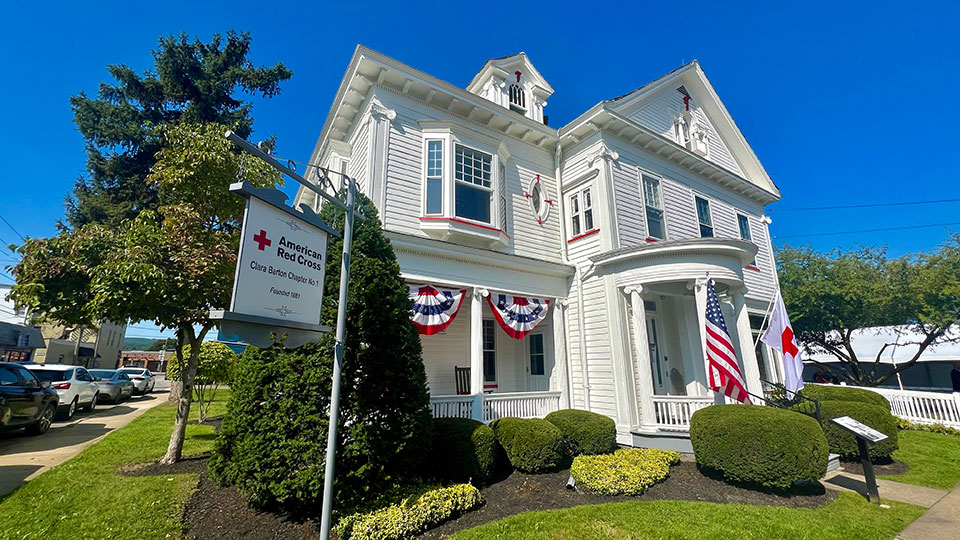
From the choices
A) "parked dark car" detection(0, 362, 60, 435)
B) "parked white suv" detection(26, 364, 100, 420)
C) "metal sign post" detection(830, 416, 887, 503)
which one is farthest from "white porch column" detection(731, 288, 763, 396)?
"parked white suv" detection(26, 364, 100, 420)

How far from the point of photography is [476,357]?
908cm

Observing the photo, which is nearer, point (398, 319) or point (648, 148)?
point (398, 319)

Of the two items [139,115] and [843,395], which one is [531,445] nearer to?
[843,395]

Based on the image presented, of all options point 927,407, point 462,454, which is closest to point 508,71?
point 462,454

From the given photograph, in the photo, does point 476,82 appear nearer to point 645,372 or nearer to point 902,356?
point 645,372

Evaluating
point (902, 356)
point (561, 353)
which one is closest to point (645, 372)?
point (561, 353)

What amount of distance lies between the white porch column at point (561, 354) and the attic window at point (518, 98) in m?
6.50

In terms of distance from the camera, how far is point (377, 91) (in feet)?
31.8

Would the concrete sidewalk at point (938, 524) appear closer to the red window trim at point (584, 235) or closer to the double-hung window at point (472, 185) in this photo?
the red window trim at point (584, 235)

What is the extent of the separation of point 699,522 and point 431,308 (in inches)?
235

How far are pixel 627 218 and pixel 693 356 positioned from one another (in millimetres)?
4469

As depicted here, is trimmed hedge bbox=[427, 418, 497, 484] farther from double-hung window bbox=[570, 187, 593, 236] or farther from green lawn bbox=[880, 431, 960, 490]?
green lawn bbox=[880, 431, 960, 490]

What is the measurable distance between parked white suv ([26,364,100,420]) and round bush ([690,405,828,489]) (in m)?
18.2

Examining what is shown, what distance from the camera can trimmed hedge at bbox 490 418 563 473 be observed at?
6898mm
